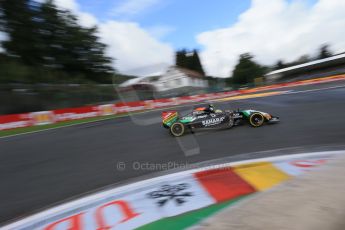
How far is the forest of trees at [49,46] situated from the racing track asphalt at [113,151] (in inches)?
882

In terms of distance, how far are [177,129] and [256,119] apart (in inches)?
78.3

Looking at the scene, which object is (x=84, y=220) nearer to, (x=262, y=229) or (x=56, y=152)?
(x=262, y=229)

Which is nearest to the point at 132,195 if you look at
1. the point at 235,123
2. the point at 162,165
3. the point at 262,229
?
the point at 162,165

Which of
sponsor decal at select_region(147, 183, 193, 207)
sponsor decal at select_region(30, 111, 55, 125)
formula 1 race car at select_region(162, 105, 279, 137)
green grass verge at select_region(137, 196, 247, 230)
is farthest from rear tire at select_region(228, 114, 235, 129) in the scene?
sponsor decal at select_region(30, 111, 55, 125)

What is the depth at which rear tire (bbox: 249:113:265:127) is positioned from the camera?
7.48 m

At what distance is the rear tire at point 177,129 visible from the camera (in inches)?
295

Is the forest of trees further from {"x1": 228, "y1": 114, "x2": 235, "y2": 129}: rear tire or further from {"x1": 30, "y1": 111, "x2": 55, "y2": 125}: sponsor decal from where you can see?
{"x1": 228, "y1": 114, "x2": 235, "y2": 129}: rear tire

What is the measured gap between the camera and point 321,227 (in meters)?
1.73

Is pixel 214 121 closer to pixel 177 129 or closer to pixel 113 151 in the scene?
pixel 177 129

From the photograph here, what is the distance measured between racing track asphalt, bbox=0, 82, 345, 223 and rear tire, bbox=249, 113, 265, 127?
261mm

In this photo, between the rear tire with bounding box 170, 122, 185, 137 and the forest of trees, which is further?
the forest of trees

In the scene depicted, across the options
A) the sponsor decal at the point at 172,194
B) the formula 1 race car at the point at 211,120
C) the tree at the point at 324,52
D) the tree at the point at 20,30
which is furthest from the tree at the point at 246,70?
the sponsor decal at the point at 172,194

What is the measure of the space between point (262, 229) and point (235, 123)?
6141 millimetres

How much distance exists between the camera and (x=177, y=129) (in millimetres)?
7516
